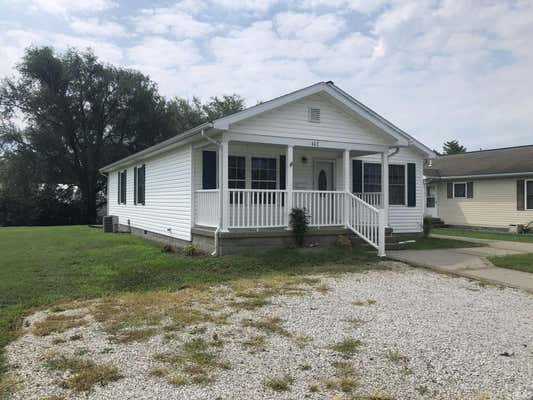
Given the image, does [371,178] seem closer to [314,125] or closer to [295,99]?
[314,125]

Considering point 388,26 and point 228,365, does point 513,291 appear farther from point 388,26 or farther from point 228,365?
point 388,26

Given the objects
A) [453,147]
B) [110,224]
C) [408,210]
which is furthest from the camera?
[453,147]

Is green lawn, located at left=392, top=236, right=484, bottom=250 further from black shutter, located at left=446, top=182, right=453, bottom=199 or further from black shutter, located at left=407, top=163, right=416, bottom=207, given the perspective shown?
black shutter, located at left=446, top=182, right=453, bottom=199

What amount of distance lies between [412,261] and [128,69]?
29.9 metres

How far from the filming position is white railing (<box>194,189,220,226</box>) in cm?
985

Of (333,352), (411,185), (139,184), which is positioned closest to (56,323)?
(333,352)

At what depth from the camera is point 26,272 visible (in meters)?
7.98

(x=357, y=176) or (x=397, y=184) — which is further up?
(x=357, y=176)

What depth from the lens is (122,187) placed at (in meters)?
18.6

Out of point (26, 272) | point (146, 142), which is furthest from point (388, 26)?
point (146, 142)

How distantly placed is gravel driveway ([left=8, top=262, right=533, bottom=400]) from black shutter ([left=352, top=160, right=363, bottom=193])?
24.7 feet

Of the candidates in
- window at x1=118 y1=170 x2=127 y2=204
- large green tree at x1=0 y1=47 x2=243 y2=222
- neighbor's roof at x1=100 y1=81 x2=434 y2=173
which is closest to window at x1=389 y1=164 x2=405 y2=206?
neighbor's roof at x1=100 y1=81 x2=434 y2=173

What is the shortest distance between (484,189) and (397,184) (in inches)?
309

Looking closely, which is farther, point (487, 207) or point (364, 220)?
point (487, 207)
